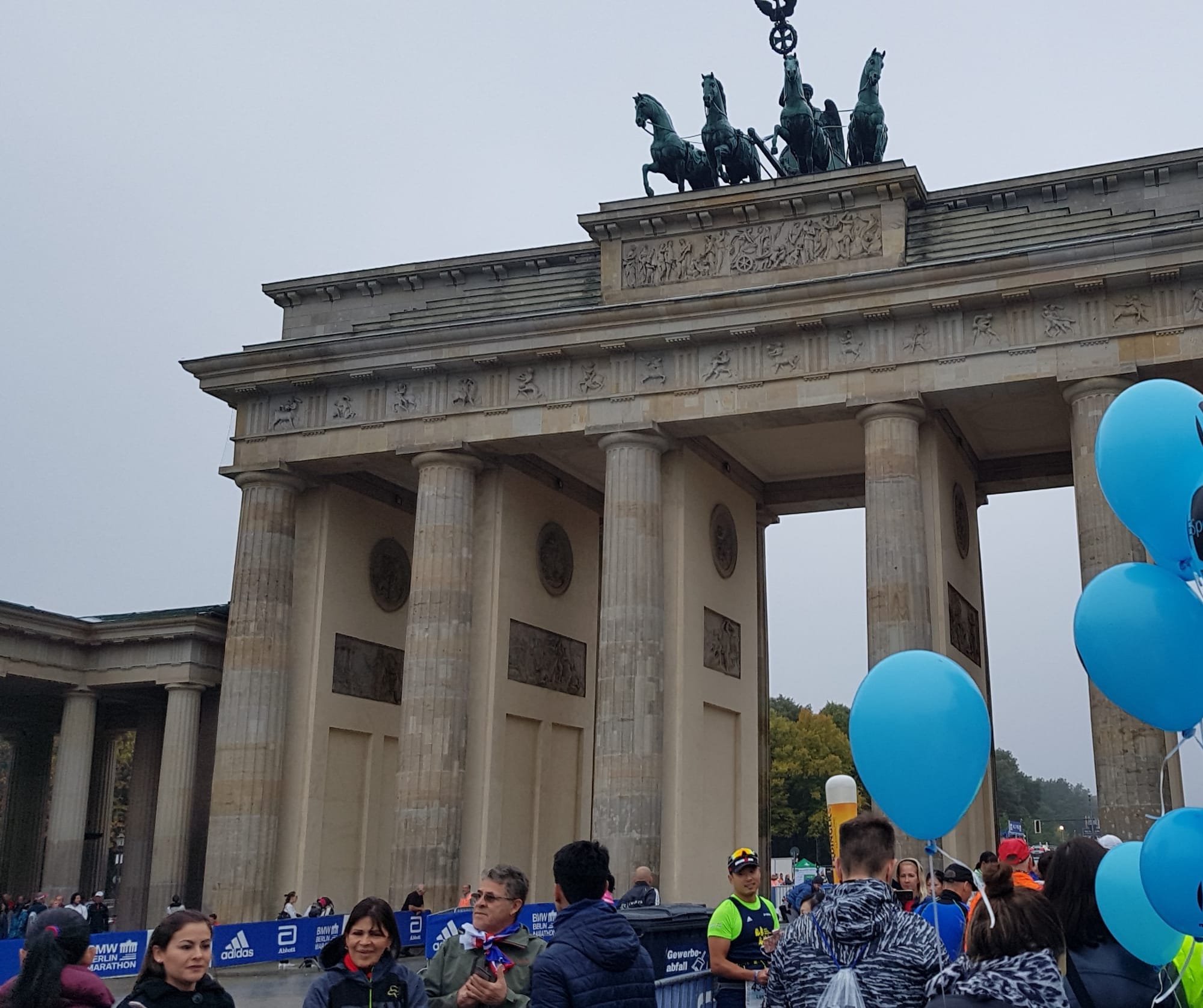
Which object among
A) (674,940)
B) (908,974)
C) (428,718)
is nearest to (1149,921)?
(908,974)

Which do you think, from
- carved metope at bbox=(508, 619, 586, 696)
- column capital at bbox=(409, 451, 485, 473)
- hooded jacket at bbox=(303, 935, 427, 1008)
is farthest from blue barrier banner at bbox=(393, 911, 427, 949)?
hooded jacket at bbox=(303, 935, 427, 1008)

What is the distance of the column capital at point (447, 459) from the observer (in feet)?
98.9

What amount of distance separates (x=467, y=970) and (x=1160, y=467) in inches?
156

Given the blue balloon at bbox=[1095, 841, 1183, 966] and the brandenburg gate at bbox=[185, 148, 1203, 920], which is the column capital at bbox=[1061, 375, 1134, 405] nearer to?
the brandenburg gate at bbox=[185, 148, 1203, 920]

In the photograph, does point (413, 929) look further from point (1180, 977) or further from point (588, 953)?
point (1180, 977)

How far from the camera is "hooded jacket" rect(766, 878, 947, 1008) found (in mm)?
4902

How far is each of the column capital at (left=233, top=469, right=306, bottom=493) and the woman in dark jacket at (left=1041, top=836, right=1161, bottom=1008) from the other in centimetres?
2793

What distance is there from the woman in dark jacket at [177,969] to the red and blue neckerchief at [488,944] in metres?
1.08

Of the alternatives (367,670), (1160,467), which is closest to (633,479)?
(367,670)

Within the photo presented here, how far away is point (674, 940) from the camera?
38.2 feet

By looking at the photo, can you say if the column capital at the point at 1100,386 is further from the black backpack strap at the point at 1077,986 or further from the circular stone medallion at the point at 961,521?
the black backpack strap at the point at 1077,986

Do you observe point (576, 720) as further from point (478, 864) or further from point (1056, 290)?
point (1056, 290)

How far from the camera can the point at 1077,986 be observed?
5.17 metres

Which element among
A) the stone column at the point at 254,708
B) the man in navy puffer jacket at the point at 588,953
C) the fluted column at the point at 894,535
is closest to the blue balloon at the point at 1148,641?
the man in navy puffer jacket at the point at 588,953
